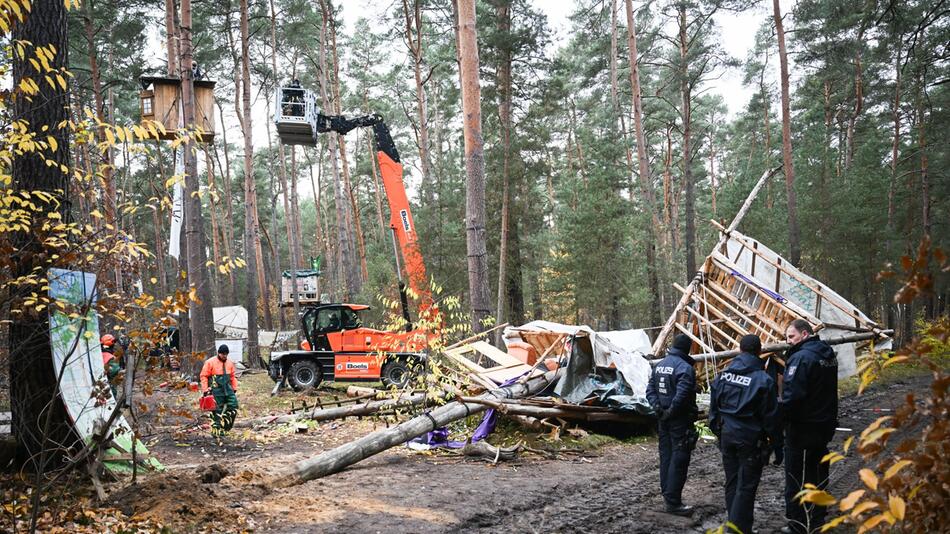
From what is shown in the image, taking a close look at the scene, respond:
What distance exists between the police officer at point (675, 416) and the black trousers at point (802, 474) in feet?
3.00

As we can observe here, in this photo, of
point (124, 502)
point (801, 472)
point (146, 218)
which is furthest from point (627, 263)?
point (146, 218)

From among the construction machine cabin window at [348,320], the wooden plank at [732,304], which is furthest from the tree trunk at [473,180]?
the construction machine cabin window at [348,320]

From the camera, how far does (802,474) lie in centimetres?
539

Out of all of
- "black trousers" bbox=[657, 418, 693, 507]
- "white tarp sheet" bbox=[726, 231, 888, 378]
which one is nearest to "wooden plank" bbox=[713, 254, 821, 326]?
"white tarp sheet" bbox=[726, 231, 888, 378]

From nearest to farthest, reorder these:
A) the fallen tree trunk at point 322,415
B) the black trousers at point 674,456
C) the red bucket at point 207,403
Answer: the black trousers at point 674,456 → the red bucket at point 207,403 → the fallen tree trunk at point 322,415

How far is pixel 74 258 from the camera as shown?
15.5 ft

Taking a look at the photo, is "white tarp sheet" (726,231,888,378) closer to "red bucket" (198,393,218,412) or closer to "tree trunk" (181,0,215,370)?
"red bucket" (198,393,218,412)

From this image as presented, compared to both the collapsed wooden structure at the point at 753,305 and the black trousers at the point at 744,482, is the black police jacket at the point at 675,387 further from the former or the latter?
the collapsed wooden structure at the point at 753,305

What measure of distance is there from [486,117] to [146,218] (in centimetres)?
2570

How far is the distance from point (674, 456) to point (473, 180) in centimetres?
686

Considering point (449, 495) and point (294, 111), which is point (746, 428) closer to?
point (449, 495)

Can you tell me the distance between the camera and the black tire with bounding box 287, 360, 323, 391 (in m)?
16.2

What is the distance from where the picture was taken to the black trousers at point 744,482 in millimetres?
5203

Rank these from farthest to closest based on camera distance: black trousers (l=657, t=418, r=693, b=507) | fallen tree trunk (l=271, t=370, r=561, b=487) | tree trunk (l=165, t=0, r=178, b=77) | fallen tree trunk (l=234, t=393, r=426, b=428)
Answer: tree trunk (l=165, t=0, r=178, b=77) → fallen tree trunk (l=234, t=393, r=426, b=428) → fallen tree trunk (l=271, t=370, r=561, b=487) → black trousers (l=657, t=418, r=693, b=507)
